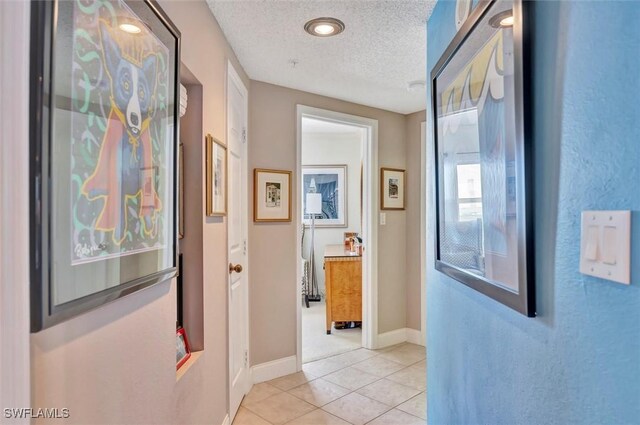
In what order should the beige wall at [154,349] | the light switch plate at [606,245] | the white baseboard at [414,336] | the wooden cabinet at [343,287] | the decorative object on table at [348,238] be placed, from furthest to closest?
the decorative object on table at [348,238], the wooden cabinet at [343,287], the white baseboard at [414,336], the beige wall at [154,349], the light switch plate at [606,245]

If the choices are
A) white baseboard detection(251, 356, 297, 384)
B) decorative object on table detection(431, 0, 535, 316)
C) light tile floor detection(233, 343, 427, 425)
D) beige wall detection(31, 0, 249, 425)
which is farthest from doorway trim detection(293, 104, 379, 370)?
decorative object on table detection(431, 0, 535, 316)

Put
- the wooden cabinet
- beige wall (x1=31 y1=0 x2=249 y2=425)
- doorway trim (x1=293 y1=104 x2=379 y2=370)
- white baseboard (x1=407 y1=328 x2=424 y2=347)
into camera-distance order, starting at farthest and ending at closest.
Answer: the wooden cabinet → white baseboard (x1=407 y1=328 x2=424 y2=347) → doorway trim (x1=293 y1=104 x2=379 y2=370) → beige wall (x1=31 y1=0 x2=249 y2=425)

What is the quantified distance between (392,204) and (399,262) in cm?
58

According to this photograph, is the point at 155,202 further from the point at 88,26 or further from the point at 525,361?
the point at 525,361

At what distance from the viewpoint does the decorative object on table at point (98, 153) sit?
0.69m

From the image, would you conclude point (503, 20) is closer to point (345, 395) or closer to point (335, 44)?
point (335, 44)

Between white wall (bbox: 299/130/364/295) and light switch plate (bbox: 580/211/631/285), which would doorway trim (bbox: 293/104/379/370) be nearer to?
white wall (bbox: 299/130/364/295)

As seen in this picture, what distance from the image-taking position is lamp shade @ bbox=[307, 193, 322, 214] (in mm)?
5305

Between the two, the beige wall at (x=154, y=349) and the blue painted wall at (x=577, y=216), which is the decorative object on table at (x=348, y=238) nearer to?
the beige wall at (x=154, y=349)

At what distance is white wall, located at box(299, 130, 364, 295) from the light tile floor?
7.72 feet

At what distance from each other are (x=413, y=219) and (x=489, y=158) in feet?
8.92

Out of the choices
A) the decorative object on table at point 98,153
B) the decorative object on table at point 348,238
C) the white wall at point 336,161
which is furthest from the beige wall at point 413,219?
the decorative object on table at point 98,153

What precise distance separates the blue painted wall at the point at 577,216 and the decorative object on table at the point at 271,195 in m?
2.02

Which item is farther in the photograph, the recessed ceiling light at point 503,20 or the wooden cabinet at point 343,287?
the wooden cabinet at point 343,287
